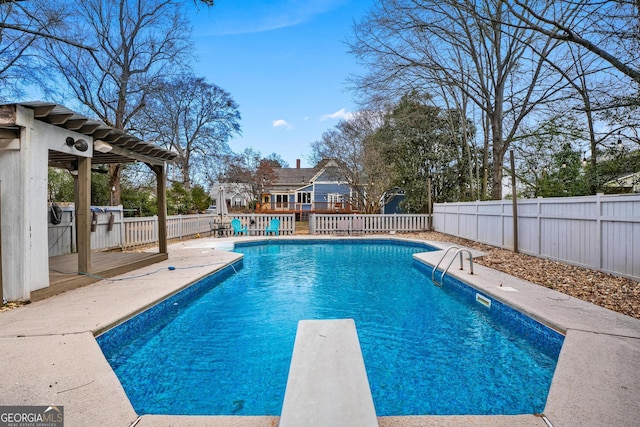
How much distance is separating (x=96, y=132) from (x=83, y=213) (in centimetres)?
138

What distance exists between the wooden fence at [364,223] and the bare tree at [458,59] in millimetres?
4427

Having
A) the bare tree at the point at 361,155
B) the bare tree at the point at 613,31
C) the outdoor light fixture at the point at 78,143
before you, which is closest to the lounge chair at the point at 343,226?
the bare tree at the point at 361,155

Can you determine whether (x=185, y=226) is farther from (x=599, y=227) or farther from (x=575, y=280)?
(x=599, y=227)

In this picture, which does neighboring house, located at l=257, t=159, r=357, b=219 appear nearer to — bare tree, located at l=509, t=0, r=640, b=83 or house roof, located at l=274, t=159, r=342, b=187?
house roof, located at l=274, t=159, r=342, b=187

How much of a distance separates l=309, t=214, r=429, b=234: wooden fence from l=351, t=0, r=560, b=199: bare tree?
4427mm

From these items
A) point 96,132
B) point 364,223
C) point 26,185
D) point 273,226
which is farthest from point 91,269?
point 364,223

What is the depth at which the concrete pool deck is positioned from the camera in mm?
2055

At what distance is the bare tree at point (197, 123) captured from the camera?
21.8 meters

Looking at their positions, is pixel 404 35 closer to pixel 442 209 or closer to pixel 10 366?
pixel 442 209

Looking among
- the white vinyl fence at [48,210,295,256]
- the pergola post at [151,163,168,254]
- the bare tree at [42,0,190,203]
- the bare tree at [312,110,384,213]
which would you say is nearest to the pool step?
the pergola post at [151,163,168,254]

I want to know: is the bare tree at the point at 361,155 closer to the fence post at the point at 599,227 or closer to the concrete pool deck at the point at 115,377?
the fence post at the point at 599,227

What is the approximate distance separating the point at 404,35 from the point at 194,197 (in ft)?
41.1

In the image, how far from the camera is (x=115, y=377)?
8.34ft

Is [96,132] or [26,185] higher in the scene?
[96,132]
